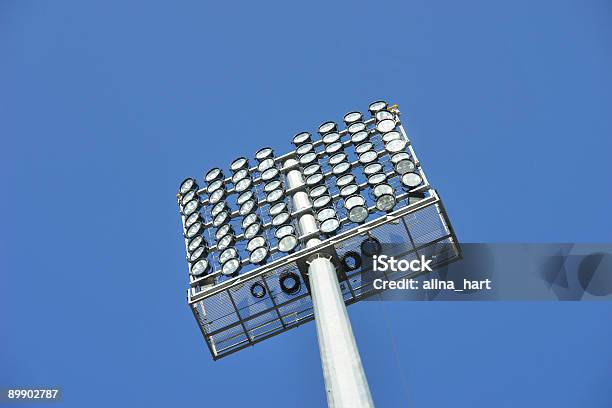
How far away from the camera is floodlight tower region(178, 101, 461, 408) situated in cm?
2561

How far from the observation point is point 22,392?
2992cm

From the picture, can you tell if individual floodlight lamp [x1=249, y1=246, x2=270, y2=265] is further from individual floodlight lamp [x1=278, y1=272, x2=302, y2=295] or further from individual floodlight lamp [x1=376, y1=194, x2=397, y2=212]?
individual floodlight lamp [x1=376, y1=194, x2=397, y2=212]

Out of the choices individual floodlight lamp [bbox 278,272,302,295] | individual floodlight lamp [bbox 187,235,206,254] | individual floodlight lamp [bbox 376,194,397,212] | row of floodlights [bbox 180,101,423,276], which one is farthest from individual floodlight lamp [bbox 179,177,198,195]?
individual floodlight lamp [bbox 376,194,397,212]

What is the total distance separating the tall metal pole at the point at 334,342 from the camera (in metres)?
18.9

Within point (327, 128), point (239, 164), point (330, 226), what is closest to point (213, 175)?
point (239, 164)

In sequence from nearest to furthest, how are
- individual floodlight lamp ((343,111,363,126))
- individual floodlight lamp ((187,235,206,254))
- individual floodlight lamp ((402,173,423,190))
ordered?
individual floodlight lamp ((402,173,423,190)) → individual floodlight lamp ((187,235,206,254)) → individual floodlight lamp ((343,111,363,126))

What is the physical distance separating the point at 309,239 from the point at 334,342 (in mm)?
5608

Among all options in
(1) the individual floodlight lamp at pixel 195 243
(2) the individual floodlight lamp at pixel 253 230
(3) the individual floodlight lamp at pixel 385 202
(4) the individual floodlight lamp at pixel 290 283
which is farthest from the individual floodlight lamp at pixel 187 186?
(3) the individual floodlight lamp at pixel 385 202

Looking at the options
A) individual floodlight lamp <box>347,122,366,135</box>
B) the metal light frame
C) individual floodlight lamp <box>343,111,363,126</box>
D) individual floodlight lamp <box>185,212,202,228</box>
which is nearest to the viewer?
the metal light frame

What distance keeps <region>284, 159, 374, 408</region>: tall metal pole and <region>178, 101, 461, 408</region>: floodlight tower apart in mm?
81

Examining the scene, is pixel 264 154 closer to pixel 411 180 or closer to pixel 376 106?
pixel 376 106

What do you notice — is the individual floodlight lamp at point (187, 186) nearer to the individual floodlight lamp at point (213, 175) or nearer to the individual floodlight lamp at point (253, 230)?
the individual floodlight lamp at point (213, 175)

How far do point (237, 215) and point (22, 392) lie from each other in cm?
947

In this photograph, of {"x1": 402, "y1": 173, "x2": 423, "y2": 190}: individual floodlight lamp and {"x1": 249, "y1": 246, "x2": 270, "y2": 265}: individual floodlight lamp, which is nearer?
{"x1": 249, "y1": 246, "x2": 270, "y2": 265}: individual floodlight lamp
